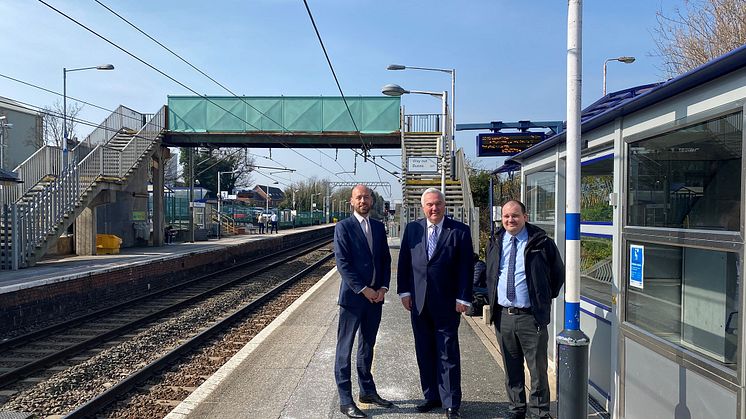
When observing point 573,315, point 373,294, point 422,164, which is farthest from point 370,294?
point 422,164

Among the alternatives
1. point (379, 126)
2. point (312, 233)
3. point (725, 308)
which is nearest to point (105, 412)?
point (725, 308)

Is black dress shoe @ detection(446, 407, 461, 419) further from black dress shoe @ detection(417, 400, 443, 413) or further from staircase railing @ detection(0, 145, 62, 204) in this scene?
staircase railing @ detection(0, 145, 62, 204)

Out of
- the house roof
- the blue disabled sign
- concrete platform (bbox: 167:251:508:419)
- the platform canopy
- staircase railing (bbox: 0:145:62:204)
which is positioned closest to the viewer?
the house roof

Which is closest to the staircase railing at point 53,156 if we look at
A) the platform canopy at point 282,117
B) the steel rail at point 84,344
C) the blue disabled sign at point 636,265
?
the platform canopy at point 282,117

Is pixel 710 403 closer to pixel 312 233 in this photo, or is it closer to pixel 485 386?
pixel 485 386

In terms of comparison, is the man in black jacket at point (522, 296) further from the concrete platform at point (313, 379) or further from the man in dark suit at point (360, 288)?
the man in dark suit at point (360, 288)

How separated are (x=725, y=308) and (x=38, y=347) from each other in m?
10.0

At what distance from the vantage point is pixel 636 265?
4117mm

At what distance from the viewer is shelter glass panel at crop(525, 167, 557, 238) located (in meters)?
6.20

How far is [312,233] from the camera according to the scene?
51094mm

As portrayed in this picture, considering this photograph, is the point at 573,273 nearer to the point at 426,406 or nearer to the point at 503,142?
the point at 426,406

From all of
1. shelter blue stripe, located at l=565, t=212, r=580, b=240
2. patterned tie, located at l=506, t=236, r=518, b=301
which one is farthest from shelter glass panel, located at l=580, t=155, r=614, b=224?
shelter blue stripe, located at l=565, t=212, r=580, b=240

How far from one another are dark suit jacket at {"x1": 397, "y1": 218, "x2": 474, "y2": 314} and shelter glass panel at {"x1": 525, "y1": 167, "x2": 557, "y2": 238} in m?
1.65

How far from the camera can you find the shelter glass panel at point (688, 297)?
326 centimetres
